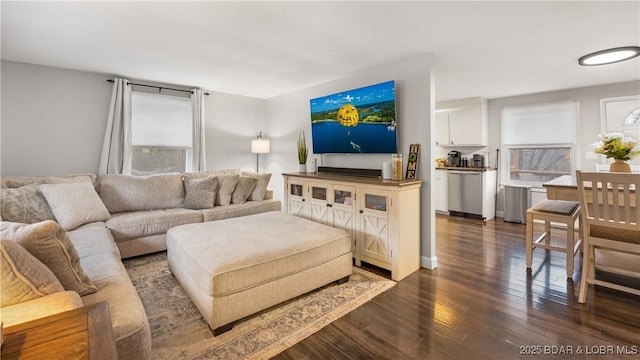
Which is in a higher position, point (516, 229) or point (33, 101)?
point (33, 101)

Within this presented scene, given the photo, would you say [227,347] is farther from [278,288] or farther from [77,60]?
[77,60]

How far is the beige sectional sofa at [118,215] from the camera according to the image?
1.20 meters

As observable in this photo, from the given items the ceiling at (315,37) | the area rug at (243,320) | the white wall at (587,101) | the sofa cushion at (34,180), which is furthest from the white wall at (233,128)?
the white wall at (587,101)

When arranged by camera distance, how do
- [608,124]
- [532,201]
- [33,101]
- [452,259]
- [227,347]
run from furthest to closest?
1. [532,201]
2. [608,124]
3. [33,101]
4. [452,259]
5. [227,347]

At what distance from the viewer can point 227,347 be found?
173 centimetres

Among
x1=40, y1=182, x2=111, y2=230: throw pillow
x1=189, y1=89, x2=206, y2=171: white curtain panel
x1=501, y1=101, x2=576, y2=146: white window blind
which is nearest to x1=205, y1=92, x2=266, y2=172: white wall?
x1=189, y1=89, x2=206, y2=171: white curtain panel

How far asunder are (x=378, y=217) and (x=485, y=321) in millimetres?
1184

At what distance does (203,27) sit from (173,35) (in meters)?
0.37

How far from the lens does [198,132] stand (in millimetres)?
4508

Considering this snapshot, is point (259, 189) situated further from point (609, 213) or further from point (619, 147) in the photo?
point (619, 147)

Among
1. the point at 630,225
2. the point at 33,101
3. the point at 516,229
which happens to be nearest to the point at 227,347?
the point at 630,225

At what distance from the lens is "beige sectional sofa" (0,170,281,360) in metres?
1.20

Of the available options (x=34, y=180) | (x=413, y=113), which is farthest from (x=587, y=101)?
(x=34, y=180)

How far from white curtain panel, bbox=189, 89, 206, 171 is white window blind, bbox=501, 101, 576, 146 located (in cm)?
531
